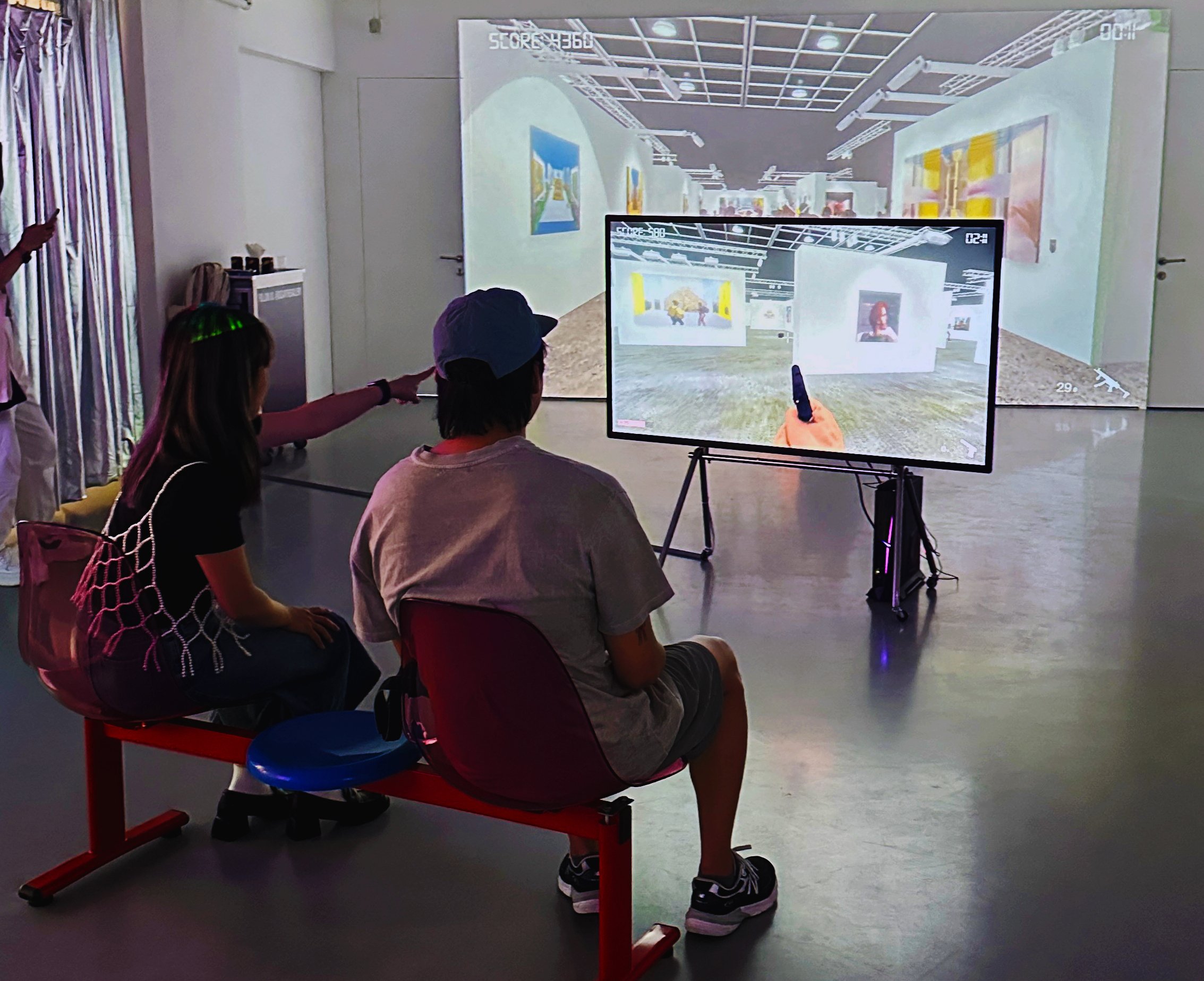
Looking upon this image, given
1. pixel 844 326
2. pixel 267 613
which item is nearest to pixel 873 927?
pixel 267 613

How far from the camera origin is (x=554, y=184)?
8.62 meters

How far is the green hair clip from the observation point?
2.34 metres

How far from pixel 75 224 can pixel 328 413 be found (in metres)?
3.25

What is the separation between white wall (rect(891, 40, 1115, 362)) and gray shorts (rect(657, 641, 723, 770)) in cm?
659

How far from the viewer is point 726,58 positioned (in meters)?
8.41

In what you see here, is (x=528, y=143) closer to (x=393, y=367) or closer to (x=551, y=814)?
(x=393, y=367)

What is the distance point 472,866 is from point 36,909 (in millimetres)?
773

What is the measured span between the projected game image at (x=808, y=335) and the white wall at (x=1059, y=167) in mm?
4551

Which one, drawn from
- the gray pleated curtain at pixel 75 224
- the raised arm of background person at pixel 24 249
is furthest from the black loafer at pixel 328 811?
the gray pleated curtain at pixel 75 224

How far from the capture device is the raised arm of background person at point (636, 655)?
196 centimetres

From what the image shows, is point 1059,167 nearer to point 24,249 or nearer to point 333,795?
point 24,249

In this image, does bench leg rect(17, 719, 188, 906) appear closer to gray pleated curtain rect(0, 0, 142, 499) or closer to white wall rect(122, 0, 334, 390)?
gray pleated curtain rect(0, 0, 142, 499)

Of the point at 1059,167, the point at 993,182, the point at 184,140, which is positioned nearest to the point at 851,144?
the point at 993,182

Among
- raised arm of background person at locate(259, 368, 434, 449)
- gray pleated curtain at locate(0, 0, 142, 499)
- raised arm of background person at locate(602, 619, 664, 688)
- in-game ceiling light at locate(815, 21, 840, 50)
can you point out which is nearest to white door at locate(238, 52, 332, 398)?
gray pleated curtain at locate(0, 0, 142, 499)
